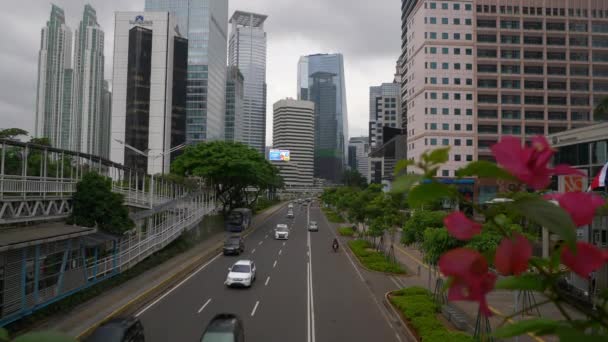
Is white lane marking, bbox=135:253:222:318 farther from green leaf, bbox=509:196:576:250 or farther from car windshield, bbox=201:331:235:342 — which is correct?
green leaf, bbox=509:196:576:250

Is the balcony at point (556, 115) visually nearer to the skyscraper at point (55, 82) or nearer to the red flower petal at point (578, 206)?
the red flower petal at point (578, 206)

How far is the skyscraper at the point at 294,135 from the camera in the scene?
189m

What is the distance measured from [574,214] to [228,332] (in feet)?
41.0

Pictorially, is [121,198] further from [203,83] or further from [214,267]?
[203,83]

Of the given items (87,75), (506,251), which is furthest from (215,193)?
(87,75)

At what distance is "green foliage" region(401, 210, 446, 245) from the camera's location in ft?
60.1

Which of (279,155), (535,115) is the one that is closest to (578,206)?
(535,115)

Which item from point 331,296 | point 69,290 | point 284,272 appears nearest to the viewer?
point 69,290

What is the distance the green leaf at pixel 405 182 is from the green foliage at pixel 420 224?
17.4m

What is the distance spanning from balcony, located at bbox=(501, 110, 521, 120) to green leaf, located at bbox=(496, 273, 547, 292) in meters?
63.9

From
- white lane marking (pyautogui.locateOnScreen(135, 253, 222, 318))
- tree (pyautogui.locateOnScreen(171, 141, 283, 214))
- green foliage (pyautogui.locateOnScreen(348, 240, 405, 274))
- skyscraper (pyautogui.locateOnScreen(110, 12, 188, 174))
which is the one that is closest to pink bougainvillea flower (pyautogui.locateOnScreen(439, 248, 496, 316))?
white lane marking (pyautogui.locateOnScreen(135, 253, 222, 318))

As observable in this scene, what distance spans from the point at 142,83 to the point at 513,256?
81.6 m

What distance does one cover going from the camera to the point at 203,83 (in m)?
87.0

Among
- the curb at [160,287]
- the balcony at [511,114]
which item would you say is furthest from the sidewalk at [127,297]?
the balcony at [511,114]
